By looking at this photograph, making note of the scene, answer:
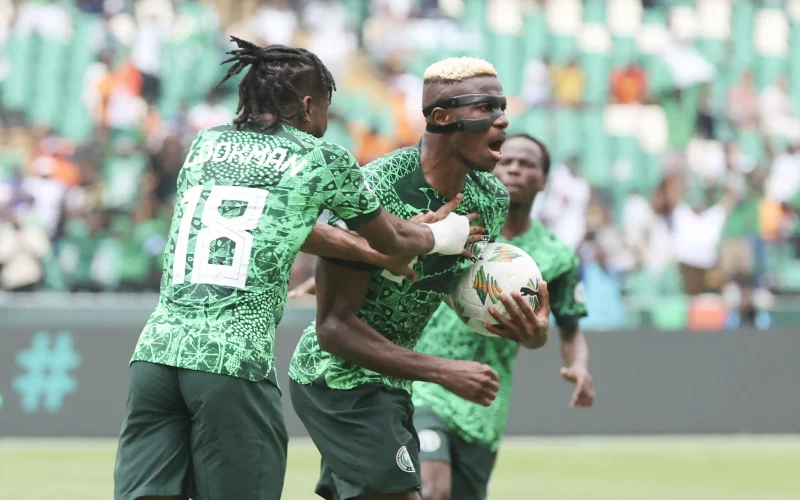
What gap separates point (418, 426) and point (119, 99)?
11.6m

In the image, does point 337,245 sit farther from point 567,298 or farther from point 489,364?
point 567,298

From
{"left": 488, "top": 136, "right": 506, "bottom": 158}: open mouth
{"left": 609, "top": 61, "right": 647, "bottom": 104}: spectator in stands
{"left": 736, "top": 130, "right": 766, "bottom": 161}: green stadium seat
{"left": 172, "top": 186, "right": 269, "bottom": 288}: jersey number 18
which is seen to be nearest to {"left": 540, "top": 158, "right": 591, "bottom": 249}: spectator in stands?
{"left": 609, "top": 61, "right": 647, "bottom": 104}: spectator in stands

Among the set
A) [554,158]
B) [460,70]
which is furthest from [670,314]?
[460,70]

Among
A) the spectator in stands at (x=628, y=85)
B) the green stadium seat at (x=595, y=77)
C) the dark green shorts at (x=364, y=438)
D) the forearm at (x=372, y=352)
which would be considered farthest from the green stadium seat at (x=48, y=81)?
the forearm at (x=372, y=352)

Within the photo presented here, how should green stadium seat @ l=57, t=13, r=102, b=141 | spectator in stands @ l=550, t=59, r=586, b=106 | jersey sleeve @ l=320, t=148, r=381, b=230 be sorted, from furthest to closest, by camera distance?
1. spectator in stands @ l=550, t=59, r=586, b=106
2. green stadium seat @ l=57, t=13, r=102, b=141
3. jersey sleeve @ l=320, t=148, r=381, b=230

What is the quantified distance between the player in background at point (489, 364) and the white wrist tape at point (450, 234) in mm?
1834

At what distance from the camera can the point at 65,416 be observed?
550 inches

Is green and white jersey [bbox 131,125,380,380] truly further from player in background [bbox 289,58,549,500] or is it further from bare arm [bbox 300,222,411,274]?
player in background [bbox 289,58,549,500]

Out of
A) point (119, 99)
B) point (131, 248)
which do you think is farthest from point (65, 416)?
point (119, 99)

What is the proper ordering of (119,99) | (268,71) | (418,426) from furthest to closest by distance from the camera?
1. (119,99)
2. (418,426)
3. (268,71)

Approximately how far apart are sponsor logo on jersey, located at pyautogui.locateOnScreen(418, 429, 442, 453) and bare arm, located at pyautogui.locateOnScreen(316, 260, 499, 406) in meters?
1.84

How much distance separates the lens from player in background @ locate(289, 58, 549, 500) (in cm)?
534

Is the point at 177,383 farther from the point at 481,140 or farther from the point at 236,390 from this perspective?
the point at 481,140

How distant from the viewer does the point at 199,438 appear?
15.5 feet
